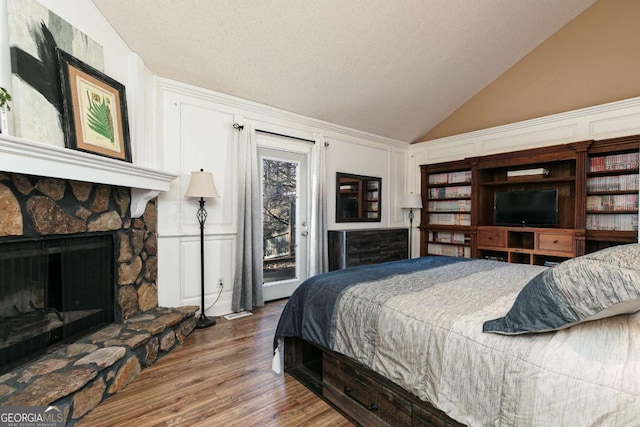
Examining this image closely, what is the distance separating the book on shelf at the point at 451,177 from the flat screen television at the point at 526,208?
0.55 m

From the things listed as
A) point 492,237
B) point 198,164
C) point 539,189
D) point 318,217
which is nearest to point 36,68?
point 198,164

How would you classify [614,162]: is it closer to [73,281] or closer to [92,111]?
[92,111]

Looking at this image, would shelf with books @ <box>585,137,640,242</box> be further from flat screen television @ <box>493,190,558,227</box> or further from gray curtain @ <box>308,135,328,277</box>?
gray curtain @ <box>308,135,328,277</box>

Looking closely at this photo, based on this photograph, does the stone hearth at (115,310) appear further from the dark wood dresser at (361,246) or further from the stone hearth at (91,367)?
the dark wood dresser at (361,246)

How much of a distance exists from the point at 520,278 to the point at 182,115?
3.31m

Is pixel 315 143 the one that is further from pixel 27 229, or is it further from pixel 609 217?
pixel 609 217

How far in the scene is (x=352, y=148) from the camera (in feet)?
15.6

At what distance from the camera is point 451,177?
16.3 feet

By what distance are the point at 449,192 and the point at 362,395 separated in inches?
161

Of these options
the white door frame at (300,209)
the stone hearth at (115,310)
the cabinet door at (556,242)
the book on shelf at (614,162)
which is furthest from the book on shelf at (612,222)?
the stone hearth at (115,310)

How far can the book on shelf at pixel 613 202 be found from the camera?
133 inches

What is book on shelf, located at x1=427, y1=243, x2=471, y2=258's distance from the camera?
4.75 m

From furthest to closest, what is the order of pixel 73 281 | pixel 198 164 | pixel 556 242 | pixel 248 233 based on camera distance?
pixel 556 242
pixel 248 233
pixel 198 164
pixel 73 281

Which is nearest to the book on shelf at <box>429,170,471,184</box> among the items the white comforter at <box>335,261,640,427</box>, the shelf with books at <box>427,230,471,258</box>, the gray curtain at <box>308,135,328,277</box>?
the shelf with books at <box>427,230,471,258</box>
